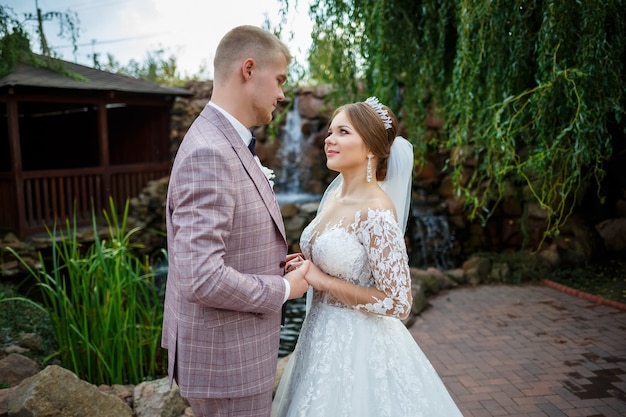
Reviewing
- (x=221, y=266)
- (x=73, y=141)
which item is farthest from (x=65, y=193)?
(x=221, y=266)

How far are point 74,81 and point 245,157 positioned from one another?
8.86m

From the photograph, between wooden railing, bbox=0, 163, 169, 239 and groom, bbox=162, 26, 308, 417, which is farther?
wooden railing, bbox=0, 163, 169, 239

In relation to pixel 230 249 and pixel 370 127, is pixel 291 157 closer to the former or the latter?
pixel 370 127

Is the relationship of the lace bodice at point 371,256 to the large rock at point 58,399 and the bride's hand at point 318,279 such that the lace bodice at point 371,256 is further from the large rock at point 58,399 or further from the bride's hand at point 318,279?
the large rock at point 58,399

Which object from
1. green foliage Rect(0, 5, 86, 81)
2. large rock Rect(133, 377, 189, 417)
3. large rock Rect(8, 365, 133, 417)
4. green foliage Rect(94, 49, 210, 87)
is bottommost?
large rock Rect(133, 377, 189, 417)

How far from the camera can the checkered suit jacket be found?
4.84 ft

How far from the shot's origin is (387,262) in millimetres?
2014

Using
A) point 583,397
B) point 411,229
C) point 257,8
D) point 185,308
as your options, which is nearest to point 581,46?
point 583,397

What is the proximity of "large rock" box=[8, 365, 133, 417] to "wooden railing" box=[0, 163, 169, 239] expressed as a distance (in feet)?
16.5

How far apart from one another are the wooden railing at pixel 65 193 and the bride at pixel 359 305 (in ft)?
20.0

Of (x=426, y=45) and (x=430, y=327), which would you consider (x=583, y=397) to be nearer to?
(x=430, y=327)

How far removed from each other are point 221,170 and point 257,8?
4013mm

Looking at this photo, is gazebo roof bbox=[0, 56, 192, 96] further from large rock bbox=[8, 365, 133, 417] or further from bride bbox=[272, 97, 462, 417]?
bride bbox=[272, 97, 462, 417]

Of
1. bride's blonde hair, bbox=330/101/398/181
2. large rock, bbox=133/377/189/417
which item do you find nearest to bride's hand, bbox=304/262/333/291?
bride's blonde hair, bbox=330/101/398/181
